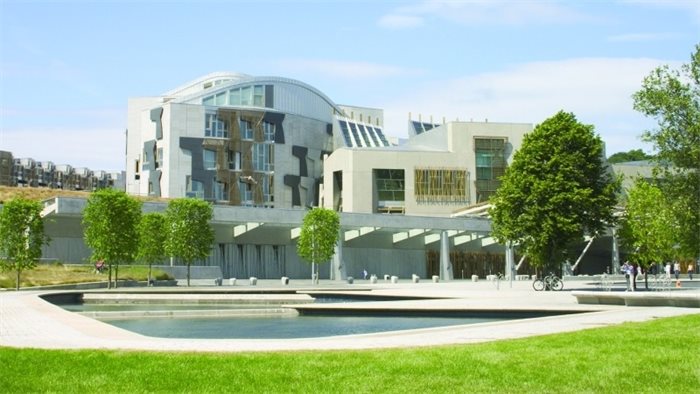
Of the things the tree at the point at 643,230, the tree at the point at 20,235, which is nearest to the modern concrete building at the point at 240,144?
the tree at the point at 20,235

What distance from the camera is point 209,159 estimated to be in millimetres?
88375

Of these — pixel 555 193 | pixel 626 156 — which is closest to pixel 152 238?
pixel 555 193

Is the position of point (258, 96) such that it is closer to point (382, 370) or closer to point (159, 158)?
point (159, 158)

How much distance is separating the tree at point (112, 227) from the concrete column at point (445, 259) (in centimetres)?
3336

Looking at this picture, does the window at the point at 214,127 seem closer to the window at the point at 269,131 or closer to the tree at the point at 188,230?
the window at the point at 269,131

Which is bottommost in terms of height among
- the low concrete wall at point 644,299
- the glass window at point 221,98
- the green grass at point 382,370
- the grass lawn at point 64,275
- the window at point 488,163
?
the green grass at point 382,370

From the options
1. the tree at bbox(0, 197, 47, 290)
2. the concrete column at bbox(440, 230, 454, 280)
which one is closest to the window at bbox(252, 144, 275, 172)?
the concrete column at bbox(440, 230, 454, 280)

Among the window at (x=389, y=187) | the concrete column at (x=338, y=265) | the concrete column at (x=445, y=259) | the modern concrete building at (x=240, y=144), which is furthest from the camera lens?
the modern concrete building at (x=240, y=144)

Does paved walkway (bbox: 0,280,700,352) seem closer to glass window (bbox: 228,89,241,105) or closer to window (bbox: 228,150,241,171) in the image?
window (bbox: 228,150,241,171)

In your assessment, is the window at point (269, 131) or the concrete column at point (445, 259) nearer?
the concrete column at point (445, 259)

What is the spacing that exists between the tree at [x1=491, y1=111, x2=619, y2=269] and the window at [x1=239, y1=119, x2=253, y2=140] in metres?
51.3

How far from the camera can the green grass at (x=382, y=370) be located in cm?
959

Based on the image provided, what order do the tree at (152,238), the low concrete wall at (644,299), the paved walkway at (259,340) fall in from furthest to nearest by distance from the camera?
the tree at (152,238) → the low concrete wall at (644,299) → the paved walkway at (259,340)

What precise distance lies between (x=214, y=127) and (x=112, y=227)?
1752 inches
